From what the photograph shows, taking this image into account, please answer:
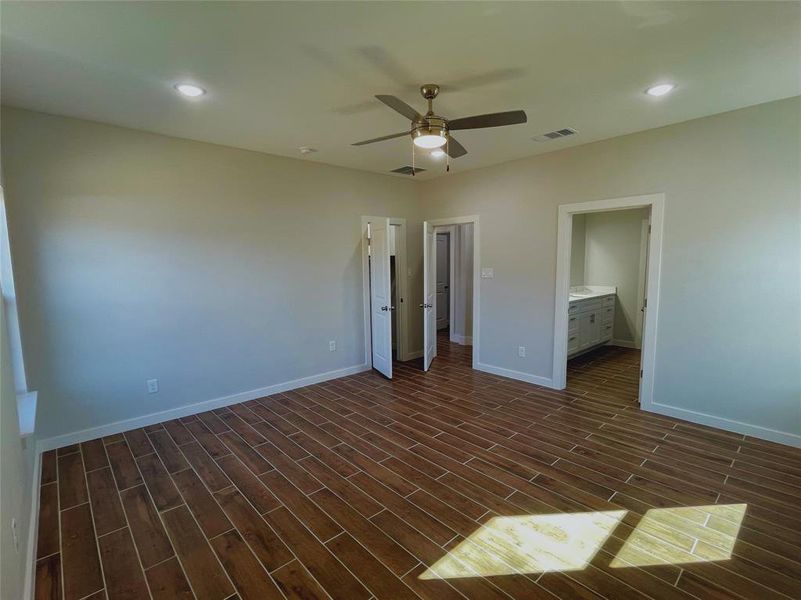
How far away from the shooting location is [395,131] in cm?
356

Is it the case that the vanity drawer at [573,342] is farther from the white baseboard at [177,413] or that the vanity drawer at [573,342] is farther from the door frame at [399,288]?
the white baseboard at [177,413]

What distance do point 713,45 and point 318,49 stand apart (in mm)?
2282

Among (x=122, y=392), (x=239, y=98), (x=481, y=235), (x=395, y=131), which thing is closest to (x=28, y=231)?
(x=122, y=392)

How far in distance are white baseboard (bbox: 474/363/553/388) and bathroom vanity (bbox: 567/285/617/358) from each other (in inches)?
32.8

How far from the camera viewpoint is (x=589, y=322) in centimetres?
574

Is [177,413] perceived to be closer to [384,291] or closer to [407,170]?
[384,291]

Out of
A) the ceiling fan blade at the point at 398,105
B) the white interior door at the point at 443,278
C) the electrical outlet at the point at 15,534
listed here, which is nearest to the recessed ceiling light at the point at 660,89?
the ceiling fan blade at the point at 398,105

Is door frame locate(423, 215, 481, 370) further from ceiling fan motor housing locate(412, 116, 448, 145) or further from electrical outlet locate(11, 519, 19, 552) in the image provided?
electrical outlet locate(11, 519, 19, 552)

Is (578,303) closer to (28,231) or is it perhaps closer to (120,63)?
(120,63)

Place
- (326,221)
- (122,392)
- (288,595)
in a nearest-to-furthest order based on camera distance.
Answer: (288,595) → (122,392) → (326,221)

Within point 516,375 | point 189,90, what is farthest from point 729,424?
point 189,90

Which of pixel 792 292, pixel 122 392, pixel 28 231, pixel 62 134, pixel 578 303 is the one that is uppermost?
pixel 62 134

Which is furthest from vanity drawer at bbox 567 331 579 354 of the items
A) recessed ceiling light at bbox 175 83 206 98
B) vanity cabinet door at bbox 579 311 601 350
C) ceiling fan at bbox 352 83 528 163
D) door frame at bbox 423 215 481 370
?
recessed ceiling light at bbox 175 83 206 98

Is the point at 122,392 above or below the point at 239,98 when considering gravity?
below
